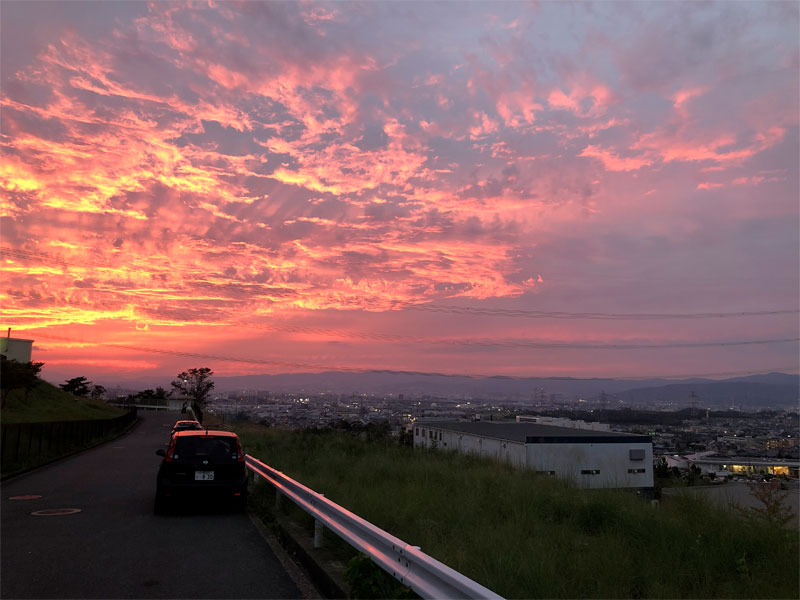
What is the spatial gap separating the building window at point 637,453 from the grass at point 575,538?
173 feet

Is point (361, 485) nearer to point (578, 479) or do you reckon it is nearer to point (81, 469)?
point (578, 479)

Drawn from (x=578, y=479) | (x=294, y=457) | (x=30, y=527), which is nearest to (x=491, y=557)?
(x=578, y=479)

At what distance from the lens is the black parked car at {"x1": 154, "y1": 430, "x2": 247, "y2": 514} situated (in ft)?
37.2

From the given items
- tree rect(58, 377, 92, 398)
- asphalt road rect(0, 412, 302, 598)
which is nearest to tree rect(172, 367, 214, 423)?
tree rect(58, 377, 92, 398)

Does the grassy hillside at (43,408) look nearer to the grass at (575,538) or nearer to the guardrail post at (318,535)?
the grass at (575,538)

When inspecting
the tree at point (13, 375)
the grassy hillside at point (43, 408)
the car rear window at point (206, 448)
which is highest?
the tree at point (13, 375)

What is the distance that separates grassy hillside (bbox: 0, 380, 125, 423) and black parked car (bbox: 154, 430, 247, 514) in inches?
1715

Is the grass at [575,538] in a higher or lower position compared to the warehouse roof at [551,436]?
higher

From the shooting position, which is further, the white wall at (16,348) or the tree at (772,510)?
the white wall at (16,348)

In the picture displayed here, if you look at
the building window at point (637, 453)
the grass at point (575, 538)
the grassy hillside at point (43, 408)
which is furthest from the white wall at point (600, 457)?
the grassy hillside at point (43, 408)

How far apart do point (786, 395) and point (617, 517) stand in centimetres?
18107

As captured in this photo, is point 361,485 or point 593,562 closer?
point 593,562

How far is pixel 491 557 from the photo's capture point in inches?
248

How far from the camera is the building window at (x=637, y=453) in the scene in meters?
58.5
